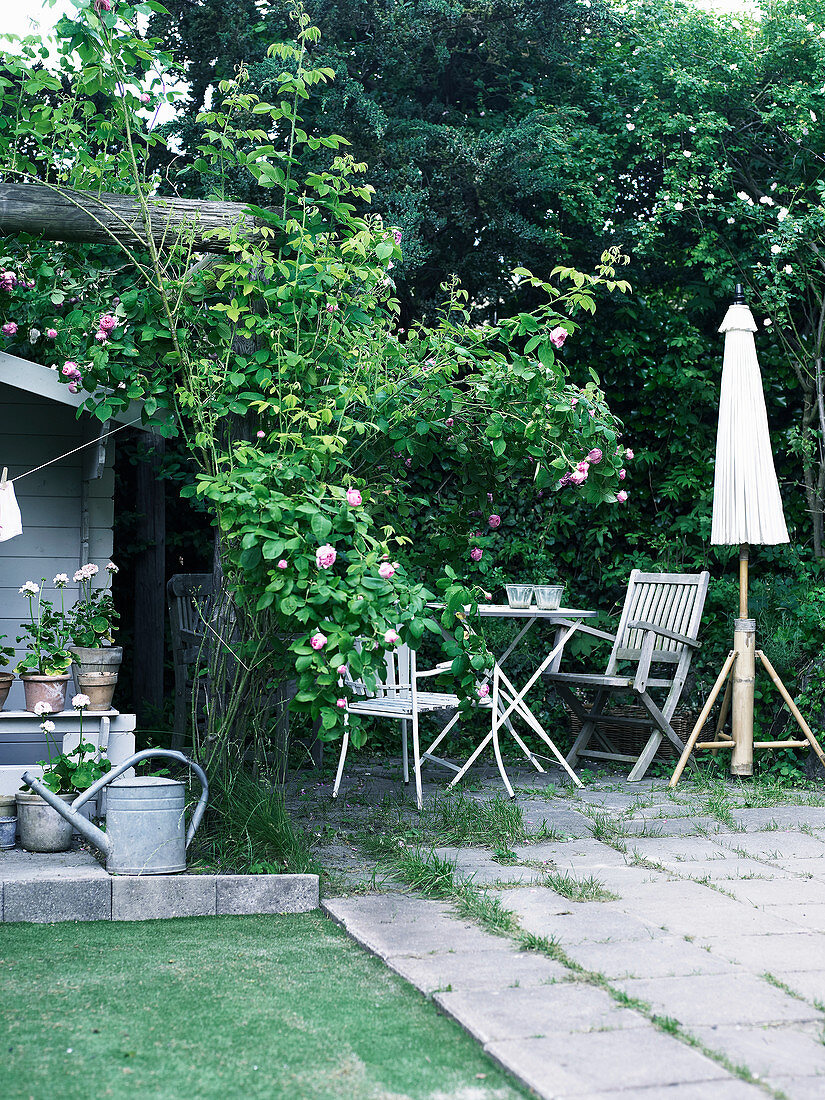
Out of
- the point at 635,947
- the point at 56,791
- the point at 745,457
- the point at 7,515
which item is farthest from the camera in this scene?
the point at 745,457

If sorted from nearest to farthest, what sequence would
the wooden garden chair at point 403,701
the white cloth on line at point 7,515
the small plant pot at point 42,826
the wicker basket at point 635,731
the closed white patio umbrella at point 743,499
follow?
the small plant pot at point 42,826 → the white cloth on line at point 7,515 → the wooden garden chair at point 403,701 → the closed white patio umbrella at point 743,499 → the wicker basket at point 635,731

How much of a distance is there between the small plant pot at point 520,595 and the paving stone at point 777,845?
1651 millimetres

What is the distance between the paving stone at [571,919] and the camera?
2.80 m

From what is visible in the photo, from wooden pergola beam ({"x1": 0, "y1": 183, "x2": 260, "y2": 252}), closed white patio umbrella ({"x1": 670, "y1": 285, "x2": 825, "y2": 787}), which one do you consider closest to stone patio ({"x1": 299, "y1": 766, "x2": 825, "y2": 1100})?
closed white patio umbrella ({"x1": 670, "y1": 285, "x2": 825, "y2": 787})

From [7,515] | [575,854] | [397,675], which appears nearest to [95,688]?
[7,515]

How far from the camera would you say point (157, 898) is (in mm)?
3061

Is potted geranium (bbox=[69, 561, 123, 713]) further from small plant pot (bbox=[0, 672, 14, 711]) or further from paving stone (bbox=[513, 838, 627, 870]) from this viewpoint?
paving stone (bbox=[513, 838, 627, 870])

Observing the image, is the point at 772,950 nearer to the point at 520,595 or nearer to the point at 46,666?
the point at 46,666

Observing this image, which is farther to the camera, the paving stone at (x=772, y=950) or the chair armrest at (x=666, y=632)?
the chair armrest at (x=666, y=632)

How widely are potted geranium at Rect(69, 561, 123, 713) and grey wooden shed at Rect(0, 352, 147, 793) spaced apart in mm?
341

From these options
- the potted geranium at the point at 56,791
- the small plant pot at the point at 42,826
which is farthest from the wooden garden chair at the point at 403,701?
the small plant pot at the point at 42,826

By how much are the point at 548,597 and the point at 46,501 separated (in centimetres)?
242

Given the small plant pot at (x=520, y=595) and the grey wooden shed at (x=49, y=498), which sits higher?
the grey wooden shed at (x=49, y=498)

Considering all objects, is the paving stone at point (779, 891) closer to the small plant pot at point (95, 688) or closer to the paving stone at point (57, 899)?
the paving stone at point (57, 899)
